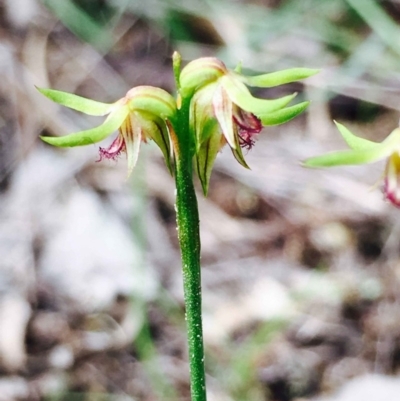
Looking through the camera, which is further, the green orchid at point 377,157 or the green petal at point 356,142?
the green petal at point 356,142

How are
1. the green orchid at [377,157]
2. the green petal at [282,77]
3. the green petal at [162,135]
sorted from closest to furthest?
the green orchid at [377,157], the green petal at [282,77], the green petal at [162,135]

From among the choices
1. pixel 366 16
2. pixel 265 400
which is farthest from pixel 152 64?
pixel 265 400

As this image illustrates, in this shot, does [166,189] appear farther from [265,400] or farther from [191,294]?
[191,294]

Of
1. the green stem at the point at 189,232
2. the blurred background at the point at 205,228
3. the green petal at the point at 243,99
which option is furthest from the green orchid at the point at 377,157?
the blurred background at the point at 205,228

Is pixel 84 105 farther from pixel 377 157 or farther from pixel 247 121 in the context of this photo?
pixel 377 157

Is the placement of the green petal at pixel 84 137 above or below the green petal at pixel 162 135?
below

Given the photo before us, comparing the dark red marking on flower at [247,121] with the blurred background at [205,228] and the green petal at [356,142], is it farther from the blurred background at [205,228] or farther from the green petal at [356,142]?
the blurred background at [205,228]

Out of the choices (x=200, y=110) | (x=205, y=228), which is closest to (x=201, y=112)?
(x=200, y=110)
